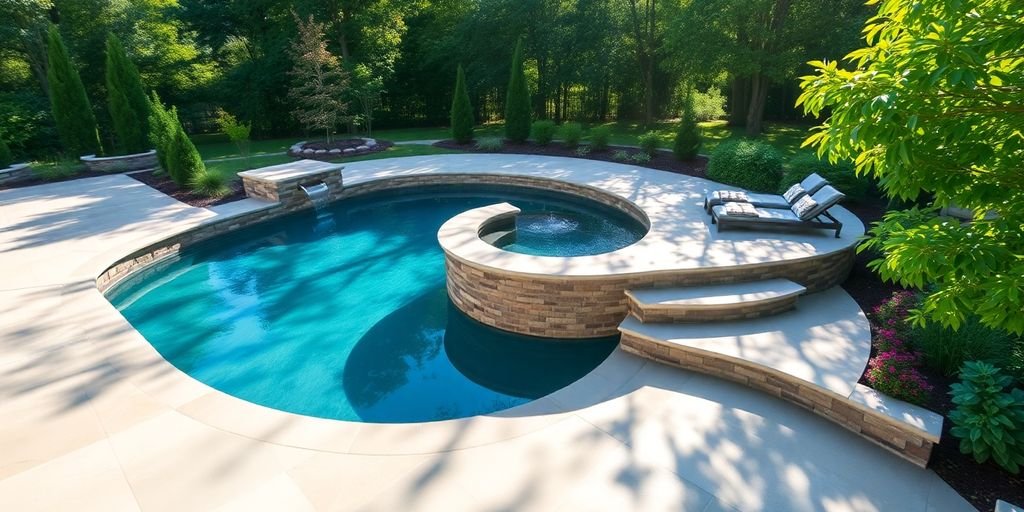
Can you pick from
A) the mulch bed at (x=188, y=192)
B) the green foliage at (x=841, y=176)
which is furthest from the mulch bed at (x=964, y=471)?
the mulch bed at (x=188, y=192)

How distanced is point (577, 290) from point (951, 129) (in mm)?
3908

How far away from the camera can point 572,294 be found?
5.89 meters

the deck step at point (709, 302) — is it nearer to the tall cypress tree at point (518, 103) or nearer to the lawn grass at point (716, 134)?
the lawn grass at point (716, 134)

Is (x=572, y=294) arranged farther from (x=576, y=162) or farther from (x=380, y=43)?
(x=380, y=43)

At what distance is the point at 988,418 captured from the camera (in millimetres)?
3609

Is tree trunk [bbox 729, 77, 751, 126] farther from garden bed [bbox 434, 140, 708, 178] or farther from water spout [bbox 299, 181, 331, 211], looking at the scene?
water spout [bbox 299, 181, 331, 211]

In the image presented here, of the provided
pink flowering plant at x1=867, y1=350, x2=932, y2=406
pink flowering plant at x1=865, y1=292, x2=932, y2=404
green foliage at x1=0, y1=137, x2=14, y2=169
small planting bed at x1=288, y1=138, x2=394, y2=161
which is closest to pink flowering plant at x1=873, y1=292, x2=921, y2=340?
pink flowering plant at x1=865, y1=292, x2=932, y2=404

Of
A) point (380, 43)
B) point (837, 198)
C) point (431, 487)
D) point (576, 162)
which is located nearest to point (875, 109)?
point (431, 487)

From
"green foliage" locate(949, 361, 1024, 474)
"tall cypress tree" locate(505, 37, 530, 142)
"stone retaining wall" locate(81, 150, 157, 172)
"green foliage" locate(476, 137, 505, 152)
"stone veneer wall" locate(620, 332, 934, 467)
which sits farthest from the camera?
"tall cypress tree" locate(505, 37, 530, 142)

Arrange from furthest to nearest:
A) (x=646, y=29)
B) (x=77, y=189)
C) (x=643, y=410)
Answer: (x=646, y=29), (x=77, y=189), (x=643, y=410)

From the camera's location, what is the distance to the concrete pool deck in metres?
3.37

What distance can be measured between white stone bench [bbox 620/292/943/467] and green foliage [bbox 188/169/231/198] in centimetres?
1087

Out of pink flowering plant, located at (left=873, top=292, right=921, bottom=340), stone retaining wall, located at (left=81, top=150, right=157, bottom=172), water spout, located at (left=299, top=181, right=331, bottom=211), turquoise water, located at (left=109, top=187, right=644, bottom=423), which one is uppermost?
stone retaining wall, located at (left=81, top=150, right=157, bottom=172)

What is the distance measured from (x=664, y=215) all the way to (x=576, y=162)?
5.98 m
